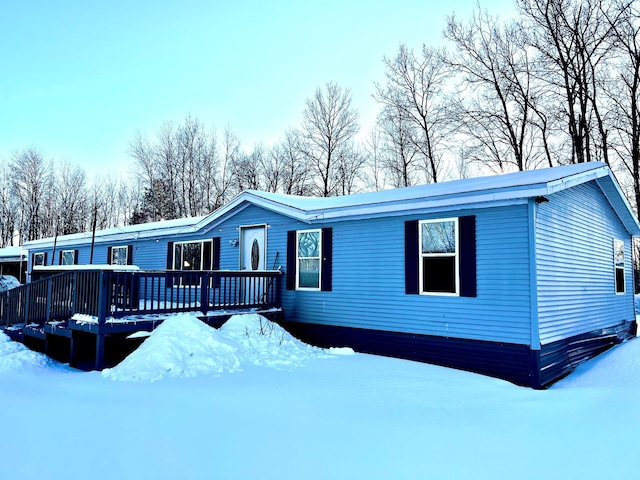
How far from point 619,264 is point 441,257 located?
6374 millimetres

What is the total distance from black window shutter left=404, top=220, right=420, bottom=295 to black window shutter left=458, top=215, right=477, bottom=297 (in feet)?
2.79

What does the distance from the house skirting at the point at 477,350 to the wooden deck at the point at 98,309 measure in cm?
154

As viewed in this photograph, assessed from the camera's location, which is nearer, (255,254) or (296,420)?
(296,420)

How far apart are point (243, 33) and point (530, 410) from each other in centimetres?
1592

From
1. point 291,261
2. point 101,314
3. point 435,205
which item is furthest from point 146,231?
point 435,205

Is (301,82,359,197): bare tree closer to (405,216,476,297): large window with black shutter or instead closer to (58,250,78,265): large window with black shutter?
(58,250,78,265): large window with black shutter

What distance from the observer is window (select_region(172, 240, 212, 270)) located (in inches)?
477

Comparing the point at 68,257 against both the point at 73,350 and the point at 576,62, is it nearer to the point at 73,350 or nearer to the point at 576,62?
the point at 73,350

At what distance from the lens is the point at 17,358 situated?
319 inches

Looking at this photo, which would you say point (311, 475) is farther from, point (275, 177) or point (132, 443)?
point (275, 177)

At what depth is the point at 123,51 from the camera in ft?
55.4

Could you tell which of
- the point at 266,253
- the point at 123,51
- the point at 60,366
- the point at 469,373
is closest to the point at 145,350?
the point at 60,366

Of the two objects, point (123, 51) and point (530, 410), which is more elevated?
point (123, 51)

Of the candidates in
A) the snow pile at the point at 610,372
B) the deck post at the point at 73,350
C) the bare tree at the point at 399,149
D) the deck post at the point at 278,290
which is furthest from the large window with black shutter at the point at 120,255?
the bare tree at the point at 399,149
